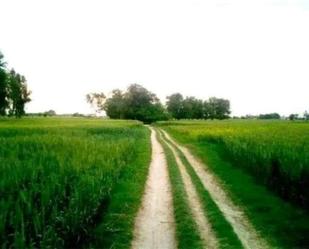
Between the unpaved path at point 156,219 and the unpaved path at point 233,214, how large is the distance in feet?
4.93

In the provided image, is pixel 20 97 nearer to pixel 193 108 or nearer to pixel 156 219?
pixel 193 108

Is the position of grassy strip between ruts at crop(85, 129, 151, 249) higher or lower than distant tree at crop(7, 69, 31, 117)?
lower

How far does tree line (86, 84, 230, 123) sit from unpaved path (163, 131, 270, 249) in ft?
338

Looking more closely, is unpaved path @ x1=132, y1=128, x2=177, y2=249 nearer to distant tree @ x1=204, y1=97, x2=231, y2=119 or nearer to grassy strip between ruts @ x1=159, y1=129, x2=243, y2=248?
grassy strip between ruts @ x1=159, y1=129, x2=243, y2=248

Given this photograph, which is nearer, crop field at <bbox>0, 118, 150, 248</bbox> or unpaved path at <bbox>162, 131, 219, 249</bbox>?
crop field at <bbox>0, 118, 150, 248</bbox>

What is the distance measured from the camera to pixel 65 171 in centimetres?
1327

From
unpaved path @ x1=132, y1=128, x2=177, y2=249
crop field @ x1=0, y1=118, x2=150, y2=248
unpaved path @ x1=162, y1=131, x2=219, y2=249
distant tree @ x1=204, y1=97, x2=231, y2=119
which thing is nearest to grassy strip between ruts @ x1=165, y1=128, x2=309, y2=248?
unpaved path @ x1=162, y1=131, x2=219, y2=249

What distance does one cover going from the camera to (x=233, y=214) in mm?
12586

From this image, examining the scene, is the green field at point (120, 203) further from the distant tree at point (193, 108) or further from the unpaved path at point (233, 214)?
the distant tree at point (193, 108)

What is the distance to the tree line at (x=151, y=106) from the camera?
124312mm

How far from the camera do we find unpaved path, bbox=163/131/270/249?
10148 millimetres

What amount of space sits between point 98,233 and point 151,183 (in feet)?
23.8

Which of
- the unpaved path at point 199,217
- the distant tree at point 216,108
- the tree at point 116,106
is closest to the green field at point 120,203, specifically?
the unpaved path at point 199,217

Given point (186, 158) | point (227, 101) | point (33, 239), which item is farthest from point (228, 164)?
point (227, 101)
